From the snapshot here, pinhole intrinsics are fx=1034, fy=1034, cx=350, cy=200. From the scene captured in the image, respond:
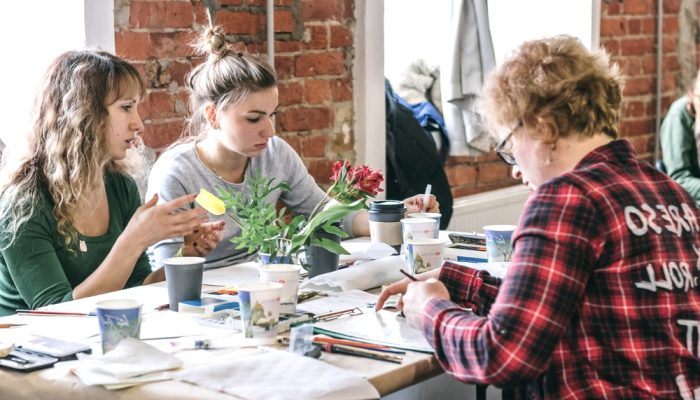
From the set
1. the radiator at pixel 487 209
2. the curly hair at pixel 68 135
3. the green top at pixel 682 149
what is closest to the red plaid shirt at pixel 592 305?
the curly hair at pixel 68 135

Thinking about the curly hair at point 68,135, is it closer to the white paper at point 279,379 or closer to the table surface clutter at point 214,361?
the table surface clutter at point 214,361

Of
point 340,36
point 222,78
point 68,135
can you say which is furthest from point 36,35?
point 340,36

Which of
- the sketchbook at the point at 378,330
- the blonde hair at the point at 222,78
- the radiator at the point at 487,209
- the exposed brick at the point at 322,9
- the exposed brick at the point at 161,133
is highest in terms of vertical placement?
the exposed brick at the point at 322,9

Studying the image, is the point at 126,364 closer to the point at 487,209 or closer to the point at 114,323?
the point at 114,323

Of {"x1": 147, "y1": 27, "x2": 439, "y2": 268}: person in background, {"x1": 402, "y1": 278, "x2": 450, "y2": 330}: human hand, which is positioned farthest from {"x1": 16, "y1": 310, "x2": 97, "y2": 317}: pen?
{"x1": 147, "y1": 27, "x2": 439, "y2": 268}: person in background

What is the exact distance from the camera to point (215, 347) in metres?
1.69

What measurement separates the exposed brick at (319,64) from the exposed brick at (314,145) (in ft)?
0.74

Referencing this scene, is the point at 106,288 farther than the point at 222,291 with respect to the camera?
Yes

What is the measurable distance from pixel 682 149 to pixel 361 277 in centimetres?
A: 236

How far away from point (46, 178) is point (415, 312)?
1.07 metres

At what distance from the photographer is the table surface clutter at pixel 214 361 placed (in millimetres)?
1484

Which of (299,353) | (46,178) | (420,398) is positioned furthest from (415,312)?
(46,178)

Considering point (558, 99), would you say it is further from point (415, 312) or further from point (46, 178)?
point (46, 178)

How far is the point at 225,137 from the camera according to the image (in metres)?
2.76
